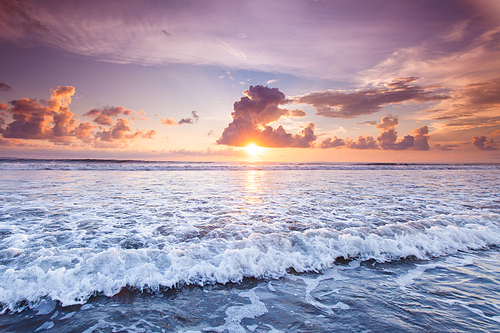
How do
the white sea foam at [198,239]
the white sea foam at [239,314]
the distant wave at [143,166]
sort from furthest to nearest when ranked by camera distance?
1. the distant wave at [143,166]
2. the white sea foam at [198,239]
3. the white sea foam at [239,314]

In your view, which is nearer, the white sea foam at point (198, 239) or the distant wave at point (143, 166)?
the white sea foam at point (198, 239)

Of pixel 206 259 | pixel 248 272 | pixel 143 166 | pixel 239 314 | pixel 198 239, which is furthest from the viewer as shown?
pixel 143 166

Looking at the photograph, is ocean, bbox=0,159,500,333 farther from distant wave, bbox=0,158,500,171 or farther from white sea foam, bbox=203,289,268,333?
distant wave, bbox=0,158,500,171

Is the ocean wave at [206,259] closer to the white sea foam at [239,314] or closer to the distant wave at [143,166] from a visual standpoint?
the white sea foam at [239,314]

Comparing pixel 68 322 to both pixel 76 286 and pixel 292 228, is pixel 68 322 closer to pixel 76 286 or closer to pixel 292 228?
pixel 76 286

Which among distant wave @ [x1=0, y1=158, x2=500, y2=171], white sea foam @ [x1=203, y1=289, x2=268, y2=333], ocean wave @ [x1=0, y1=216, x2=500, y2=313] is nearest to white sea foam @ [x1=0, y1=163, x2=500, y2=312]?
ocean wave @ [x1=0, y1=216, x2=500, y2=313]

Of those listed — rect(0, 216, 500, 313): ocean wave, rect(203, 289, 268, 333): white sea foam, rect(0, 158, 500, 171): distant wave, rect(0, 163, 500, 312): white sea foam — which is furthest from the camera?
rect(0, 158, 500, 171): distant wave

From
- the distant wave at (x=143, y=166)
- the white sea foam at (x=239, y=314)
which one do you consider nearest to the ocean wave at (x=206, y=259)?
the white sea foam at (x=239, y=314)

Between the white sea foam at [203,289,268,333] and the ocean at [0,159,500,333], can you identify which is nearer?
the white sea foam at [203,289,268,333]

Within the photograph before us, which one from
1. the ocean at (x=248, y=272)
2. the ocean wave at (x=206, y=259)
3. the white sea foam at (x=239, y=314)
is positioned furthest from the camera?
the ocean wave at (x=206, y=259)

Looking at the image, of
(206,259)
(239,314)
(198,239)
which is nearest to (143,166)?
(198,239)

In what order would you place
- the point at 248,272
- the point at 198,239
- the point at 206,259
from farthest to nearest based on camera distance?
1. the point at 198,239
2. the point at 206,259
3. the point at 248,272

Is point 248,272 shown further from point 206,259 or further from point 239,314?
point 239,314

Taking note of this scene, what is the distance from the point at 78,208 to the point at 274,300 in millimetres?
8676
